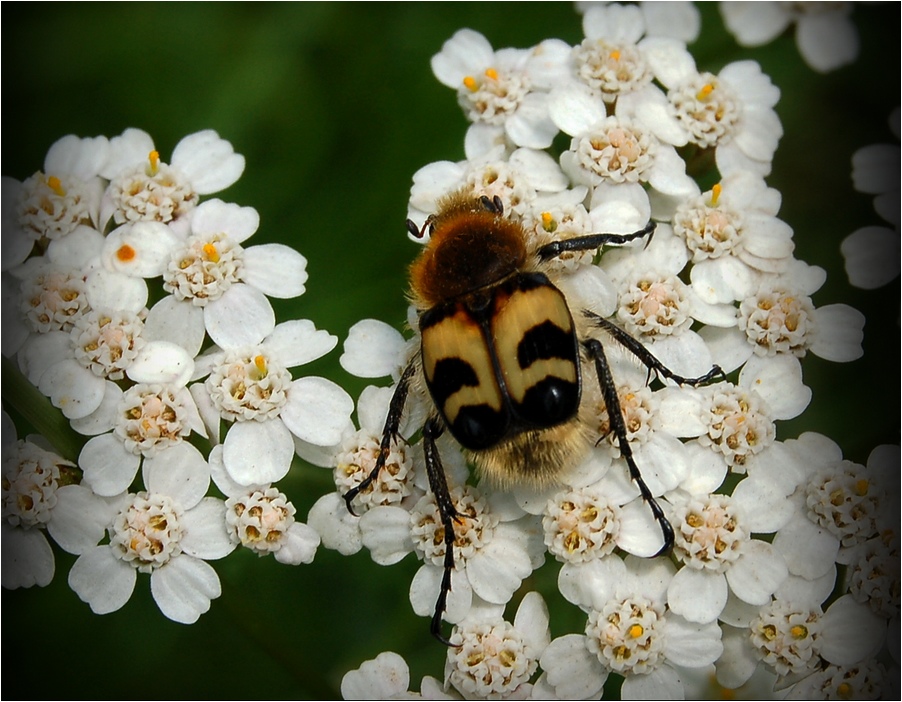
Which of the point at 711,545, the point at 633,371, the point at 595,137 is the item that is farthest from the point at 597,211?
the point at 711,545

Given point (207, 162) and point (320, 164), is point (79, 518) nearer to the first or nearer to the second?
point (207, 162)

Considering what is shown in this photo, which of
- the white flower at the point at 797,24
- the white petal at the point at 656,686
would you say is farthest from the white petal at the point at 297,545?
the white flower at the point at 797,24

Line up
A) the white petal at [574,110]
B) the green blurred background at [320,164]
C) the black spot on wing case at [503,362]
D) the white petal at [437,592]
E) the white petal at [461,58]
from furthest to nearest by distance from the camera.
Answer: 1. the white petal at [461,58]
2. the white petal at [574,110]
3. the green blurred background at [320,164]
4. the white petal at [437,592]
5. the black spot on wing case at [503,362]

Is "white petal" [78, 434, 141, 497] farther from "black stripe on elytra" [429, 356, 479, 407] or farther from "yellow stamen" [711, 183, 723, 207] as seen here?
"yellow stamen" [711, 183, 723, 207]

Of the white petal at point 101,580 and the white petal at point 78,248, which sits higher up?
the white petal at point 78,248

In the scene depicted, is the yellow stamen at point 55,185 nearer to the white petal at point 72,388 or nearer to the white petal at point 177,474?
the white petal at point 72,388

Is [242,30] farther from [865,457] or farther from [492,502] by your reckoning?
[865,457]

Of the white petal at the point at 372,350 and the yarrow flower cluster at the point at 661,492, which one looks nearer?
the yarrow flower cluster at the point at 661,492
